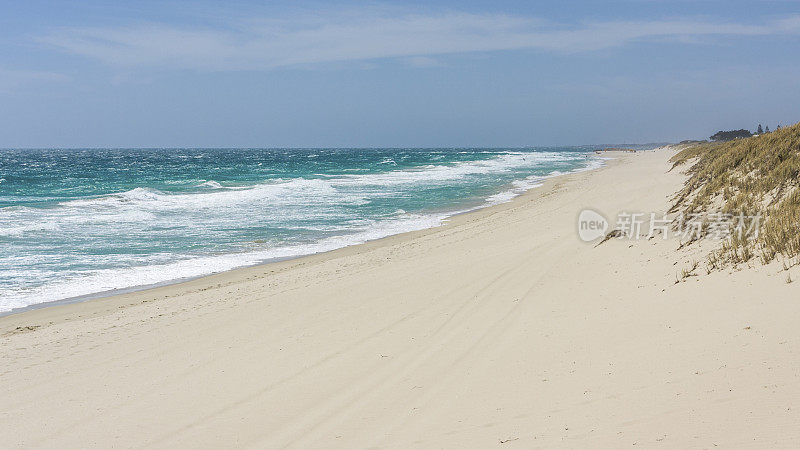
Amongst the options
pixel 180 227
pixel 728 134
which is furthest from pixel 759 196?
pixel 728 134

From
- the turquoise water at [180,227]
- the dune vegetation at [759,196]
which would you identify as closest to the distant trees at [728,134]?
the turquoise water at [180,227]

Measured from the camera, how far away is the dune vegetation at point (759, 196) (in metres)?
6.05

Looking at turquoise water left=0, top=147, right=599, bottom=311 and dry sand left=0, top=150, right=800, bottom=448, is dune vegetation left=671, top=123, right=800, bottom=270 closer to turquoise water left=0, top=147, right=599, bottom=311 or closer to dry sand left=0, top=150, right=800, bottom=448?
dry sand left=0, top=150, right=800, bottom=448

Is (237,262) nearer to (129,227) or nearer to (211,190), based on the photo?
(129,227)

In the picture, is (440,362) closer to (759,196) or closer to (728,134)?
(759,196)

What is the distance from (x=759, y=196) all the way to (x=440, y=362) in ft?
18.9

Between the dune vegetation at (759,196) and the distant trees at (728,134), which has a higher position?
the distant trees at (728,134)

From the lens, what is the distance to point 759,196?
334 inches

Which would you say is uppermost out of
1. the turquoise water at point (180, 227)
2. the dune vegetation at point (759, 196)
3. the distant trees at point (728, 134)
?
the distant trees at point (728, 134)

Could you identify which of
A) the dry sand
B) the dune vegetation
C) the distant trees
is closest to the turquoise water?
the dry sand

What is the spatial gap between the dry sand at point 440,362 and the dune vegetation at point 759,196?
0.33 metres

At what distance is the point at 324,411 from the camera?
16.0ft

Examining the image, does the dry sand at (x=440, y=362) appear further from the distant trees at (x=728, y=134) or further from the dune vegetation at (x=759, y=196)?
the distant trees at (x=728, y=134)

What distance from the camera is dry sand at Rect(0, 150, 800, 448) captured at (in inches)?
153
